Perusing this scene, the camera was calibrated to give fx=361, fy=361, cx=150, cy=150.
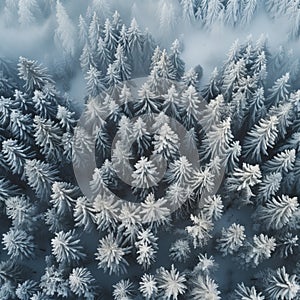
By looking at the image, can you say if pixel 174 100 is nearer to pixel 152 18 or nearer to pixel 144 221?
pixel 144 221

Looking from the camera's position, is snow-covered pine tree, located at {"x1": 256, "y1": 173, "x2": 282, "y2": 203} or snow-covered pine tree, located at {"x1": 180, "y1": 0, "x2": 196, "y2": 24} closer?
snow-covered pine tree, located at {"x1": 256, "y1": 173, "x2": 282, "y2": 203}

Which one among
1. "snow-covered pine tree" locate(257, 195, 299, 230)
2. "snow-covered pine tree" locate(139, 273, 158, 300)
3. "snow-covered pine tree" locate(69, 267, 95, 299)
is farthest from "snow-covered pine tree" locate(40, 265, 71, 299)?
"snow-covered pine tree" locate(257, 195, 299, 230)

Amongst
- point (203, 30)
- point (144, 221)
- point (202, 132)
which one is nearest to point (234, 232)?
point (144, 221)

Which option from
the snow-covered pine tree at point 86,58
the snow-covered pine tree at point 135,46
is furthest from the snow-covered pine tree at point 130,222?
the snow-covered pine tree at point 135,46

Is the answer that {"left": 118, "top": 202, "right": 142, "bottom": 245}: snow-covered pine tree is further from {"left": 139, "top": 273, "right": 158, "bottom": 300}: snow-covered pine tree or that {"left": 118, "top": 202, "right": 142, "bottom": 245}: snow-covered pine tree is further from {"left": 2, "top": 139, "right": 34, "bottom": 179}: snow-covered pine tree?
{"left": 2, "top": 139, "right": 34, "bottom": 179}: snow-covered pine tree

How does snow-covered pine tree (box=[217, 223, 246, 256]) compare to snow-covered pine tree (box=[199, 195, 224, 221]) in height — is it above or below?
below

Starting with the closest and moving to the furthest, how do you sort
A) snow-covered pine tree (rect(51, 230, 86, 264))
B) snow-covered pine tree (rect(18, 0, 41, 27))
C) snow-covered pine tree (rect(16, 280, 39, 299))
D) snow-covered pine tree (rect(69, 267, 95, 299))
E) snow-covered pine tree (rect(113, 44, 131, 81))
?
1. snow-covered pine tree (rect(69, 267, 95, 299))
2. snow-covered pine tree (rect(51, 230, 86, 264))
3. snow-covered pine tree (rect(16, 280, 39, 299))
4. snow-covered pine tree (rect(113, 44, 131, 81))
5. snow-covered pine tree (rect(18, 0, 41, 27))

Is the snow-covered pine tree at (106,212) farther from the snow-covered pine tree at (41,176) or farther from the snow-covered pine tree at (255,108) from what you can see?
the snow-covered pine tree at (255,108)
